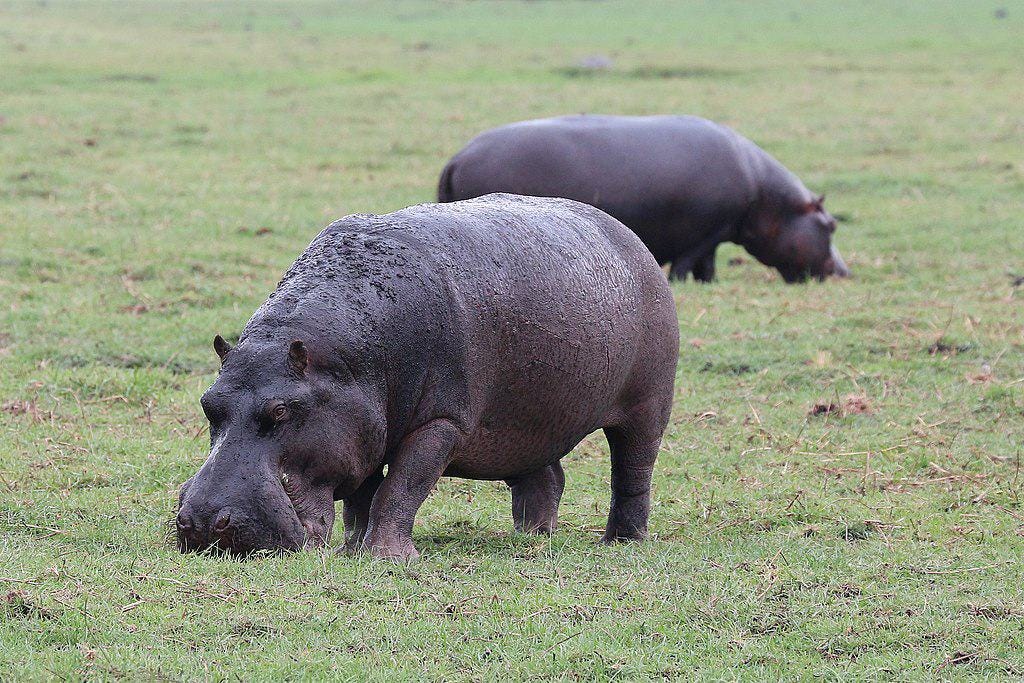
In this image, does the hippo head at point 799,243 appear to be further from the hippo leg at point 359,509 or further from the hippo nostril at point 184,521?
the hippo nostril at point 184,521

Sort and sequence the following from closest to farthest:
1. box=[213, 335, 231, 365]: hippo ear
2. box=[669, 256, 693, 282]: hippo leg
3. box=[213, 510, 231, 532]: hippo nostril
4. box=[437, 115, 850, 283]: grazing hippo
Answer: box=[213, 510, 231, 532]: hippo nostril
box=[213, 335, 231, 365]: hippo ear
box=[437, 115, 850, 283]: grazing hippo
box=[669, 256, 693, 282]: hippo leg

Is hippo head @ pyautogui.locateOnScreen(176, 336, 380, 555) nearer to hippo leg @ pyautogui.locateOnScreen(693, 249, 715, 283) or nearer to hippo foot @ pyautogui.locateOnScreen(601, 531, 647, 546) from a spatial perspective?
hippo foot @ pyautogui.locateOnScreen(601, 531, 647, 546)

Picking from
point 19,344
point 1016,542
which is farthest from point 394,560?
point 19,344

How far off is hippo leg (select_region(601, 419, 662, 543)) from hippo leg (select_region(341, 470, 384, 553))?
1.04 m

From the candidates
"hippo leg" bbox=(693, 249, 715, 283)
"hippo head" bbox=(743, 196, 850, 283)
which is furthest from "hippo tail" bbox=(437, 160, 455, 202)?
"hippo head" bbox=(743, 196, 850, 283)

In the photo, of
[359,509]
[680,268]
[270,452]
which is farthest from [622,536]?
[680,268]

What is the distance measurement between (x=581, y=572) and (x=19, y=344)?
4.84m

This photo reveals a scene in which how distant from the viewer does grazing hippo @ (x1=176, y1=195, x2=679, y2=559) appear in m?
4.55

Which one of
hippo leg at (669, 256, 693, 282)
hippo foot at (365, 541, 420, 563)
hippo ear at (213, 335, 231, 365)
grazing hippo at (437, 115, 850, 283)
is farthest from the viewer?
hippo leg at (669, 256, 693, 282)

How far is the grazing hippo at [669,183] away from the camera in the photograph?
1105 centimetres

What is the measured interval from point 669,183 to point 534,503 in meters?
6.25

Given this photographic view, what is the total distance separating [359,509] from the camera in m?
5.24

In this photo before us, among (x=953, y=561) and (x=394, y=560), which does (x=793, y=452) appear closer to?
(x=953, y=561)

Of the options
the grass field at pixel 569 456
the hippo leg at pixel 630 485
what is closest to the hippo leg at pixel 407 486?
the grass field at pixel 569 456
